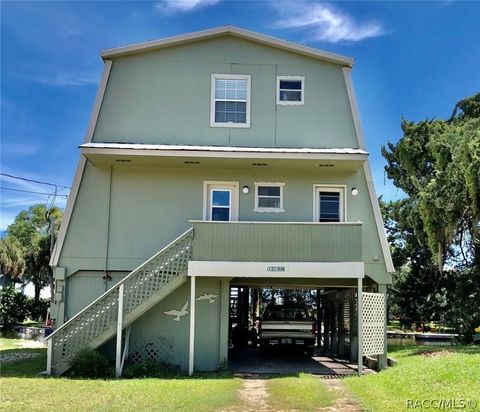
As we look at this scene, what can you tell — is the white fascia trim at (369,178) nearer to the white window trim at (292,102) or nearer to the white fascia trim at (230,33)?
the white fascia trim at (230,33)

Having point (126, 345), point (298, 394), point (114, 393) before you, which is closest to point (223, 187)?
point (126, 345)

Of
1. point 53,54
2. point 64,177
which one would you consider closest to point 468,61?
point 53,54

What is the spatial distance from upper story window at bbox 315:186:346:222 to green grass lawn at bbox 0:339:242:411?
5426 millimetres

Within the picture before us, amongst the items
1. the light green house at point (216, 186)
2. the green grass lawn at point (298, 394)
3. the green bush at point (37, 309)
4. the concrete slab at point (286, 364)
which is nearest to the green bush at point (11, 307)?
the green bush at point (37, 309)

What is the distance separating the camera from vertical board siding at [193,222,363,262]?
567 inches

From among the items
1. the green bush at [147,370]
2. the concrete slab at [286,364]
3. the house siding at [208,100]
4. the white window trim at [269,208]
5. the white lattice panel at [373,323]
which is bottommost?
the concrete slab at [286,364]

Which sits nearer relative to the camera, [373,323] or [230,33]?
[373,323]

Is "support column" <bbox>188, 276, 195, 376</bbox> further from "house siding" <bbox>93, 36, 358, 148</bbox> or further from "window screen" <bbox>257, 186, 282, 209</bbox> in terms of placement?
"house siding" <bbox>93, 36, 358, 148</bbox>

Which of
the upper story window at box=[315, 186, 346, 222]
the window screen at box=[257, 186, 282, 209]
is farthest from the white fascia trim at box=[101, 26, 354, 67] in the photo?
the window screen at box=[257, 186, 282, 209]

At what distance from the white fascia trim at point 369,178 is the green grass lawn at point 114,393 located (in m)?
5.77

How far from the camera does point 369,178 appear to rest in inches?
635

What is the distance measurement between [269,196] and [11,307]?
23746mm

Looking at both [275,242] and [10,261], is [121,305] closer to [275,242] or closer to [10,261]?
[275,242]

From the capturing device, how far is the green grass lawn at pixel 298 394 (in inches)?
373
